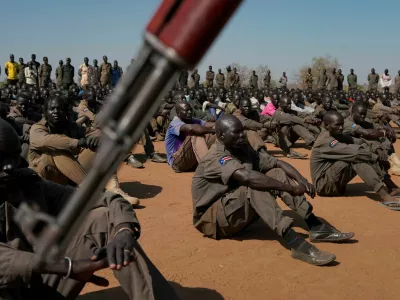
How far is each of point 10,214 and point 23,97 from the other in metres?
6.79

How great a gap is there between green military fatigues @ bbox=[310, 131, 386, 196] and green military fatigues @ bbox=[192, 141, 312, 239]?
1.79 meters

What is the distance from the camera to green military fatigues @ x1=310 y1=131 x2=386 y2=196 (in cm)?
597

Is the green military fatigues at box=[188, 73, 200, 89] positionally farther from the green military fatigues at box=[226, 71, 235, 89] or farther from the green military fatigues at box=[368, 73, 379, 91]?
the green military fatigues at box=[368, 73, 379, 91]

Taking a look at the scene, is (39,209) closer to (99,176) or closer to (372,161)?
(99,176)

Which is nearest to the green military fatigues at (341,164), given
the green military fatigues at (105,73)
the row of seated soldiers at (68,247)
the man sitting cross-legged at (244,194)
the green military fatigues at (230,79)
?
the man sitting cross-legged at (244,194)

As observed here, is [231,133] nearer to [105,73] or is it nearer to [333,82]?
[105,73]

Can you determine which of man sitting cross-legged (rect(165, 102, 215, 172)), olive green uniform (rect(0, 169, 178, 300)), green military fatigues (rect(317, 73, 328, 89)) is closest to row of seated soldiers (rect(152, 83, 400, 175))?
man sitting cross-legged (rect(165, 102, 215, 172))

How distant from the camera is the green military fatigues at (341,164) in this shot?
597cm

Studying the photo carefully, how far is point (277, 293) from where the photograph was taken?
3.51 meters

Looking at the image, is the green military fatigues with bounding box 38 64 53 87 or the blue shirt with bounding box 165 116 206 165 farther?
the green military fatigues with bounding box 38 64 53 87

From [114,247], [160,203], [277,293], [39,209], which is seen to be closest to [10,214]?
[39,209]

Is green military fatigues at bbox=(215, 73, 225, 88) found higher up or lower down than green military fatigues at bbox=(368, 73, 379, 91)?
lower down

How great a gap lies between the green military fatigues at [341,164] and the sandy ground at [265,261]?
35 cm

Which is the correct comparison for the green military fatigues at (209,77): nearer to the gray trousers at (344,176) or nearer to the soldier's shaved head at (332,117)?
the gray trousers at (344,176)
